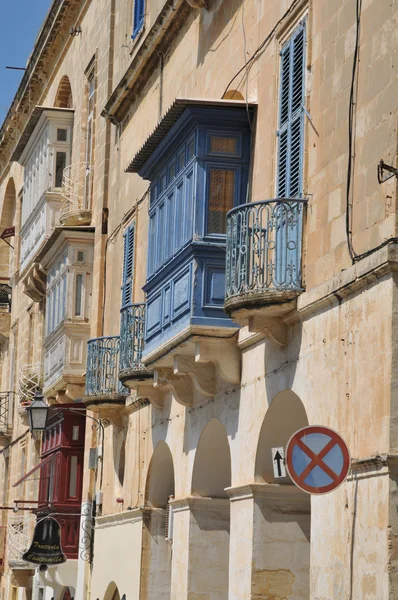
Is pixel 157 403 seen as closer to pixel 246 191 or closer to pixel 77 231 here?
pixel 246 191

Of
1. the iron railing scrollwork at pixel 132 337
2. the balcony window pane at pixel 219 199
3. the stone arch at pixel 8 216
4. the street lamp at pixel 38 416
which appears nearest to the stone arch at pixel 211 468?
the iron railing scrollwork at pixel 132 337

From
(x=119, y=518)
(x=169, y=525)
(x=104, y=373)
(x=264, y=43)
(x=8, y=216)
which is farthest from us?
(x=8, y=216)

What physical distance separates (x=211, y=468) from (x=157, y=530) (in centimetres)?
321

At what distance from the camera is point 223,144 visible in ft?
52.6

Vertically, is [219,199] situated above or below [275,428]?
above

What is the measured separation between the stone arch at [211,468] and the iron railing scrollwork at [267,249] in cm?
376

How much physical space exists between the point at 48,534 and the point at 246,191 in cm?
1170

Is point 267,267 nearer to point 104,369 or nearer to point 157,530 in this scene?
point 157,530

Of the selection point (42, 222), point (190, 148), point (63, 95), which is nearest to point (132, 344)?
point (190, 148)

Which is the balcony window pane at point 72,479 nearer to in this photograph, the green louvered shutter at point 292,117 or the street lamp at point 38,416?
the street lamp at point 38,416

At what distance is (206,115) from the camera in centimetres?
1592

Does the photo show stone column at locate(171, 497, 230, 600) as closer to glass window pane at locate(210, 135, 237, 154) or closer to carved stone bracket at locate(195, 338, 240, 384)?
carved stone bracket at locate(195, 338, 240, 384)

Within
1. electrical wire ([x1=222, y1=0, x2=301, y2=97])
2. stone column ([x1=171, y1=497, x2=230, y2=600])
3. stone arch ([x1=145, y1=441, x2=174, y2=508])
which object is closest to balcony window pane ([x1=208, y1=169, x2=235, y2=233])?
electrical wire ([x1=222, y1=0, x2=301, y2=97])

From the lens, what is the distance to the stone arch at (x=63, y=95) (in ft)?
107
